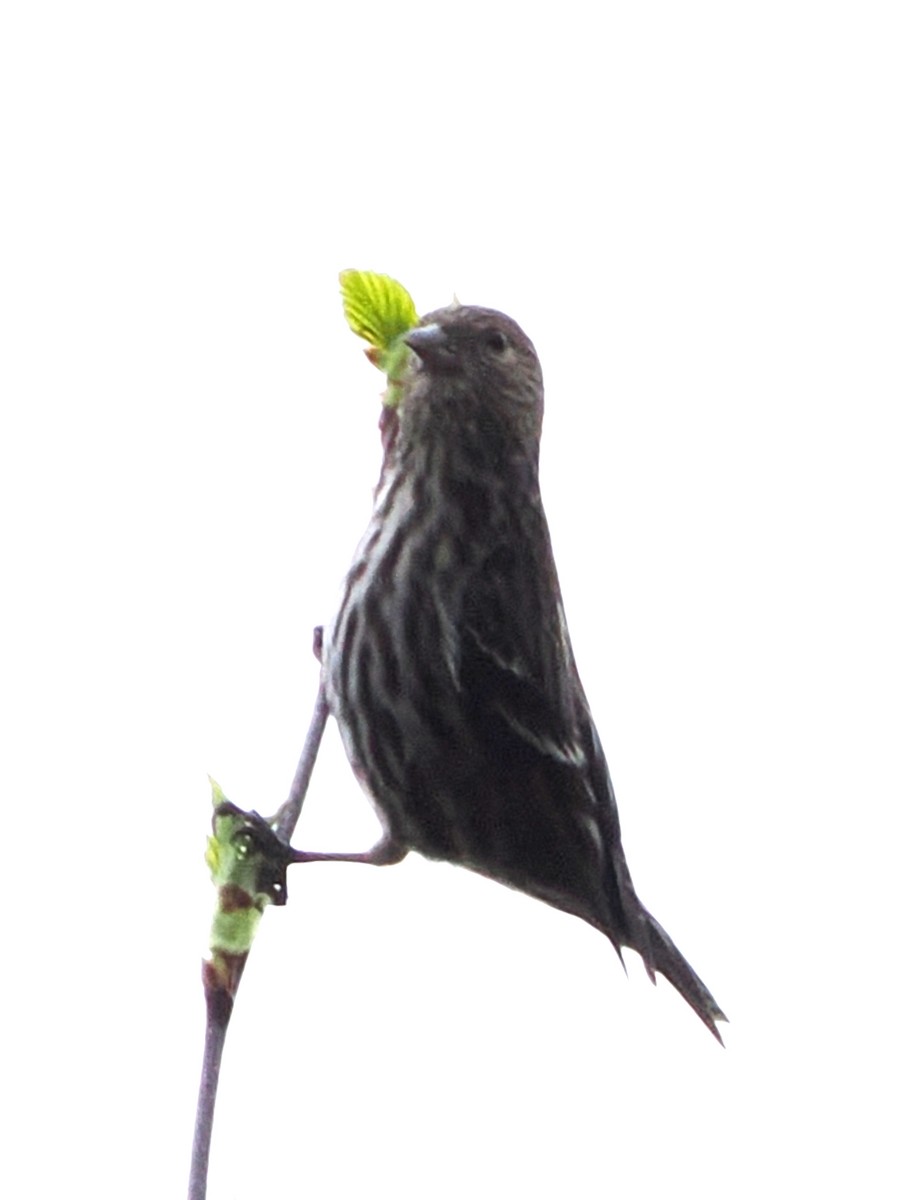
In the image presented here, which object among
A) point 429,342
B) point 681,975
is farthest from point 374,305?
point 681,975

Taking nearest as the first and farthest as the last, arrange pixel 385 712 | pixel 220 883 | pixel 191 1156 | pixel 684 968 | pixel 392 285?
pixel 191 1156 → pixel 220 883 → pixel 392 285 → pixel 385 712 → pixel 684 968

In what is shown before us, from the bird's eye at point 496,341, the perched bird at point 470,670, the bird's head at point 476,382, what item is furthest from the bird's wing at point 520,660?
the bird's eye at point 496,341

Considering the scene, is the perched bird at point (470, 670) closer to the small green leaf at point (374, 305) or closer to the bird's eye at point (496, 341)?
the bird's eye at point (496, 341)

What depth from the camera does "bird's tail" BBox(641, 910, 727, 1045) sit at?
4.22 metres

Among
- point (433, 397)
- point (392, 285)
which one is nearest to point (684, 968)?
point (433, 397)

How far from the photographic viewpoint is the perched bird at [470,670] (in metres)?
3.91

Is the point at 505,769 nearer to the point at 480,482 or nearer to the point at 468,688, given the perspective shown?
the point at 468,688

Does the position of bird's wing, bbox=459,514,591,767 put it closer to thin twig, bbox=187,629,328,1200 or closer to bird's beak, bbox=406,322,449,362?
bird's beak, bbox=406,322,449,362

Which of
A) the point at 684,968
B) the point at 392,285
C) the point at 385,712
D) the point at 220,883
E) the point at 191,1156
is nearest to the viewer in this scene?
the point at 191,1156

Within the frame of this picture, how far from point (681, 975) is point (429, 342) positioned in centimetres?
146

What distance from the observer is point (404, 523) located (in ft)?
13.2

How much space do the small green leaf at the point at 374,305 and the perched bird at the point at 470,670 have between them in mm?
687

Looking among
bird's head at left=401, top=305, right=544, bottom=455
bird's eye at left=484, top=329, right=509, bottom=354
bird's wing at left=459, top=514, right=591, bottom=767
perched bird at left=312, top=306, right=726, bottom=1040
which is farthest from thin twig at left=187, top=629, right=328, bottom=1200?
bird's eye at left=484, top=329, right=509, bottom=354

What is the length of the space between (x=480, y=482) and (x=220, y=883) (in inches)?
67.3
